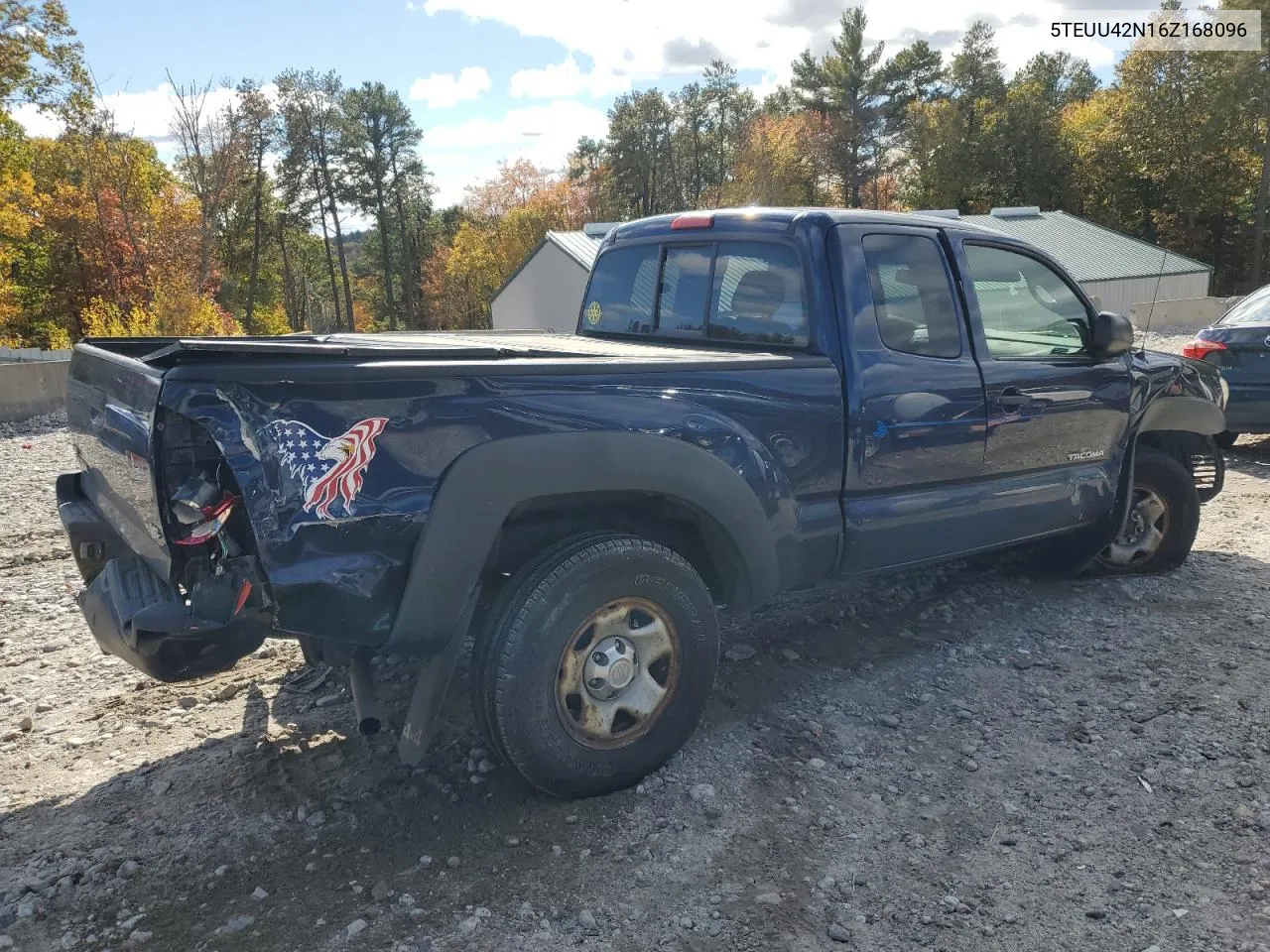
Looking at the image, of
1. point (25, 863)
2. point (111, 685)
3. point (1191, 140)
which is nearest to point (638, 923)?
point (25, 863)

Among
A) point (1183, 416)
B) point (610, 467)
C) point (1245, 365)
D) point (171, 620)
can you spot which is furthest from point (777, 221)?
point (1245, 365)

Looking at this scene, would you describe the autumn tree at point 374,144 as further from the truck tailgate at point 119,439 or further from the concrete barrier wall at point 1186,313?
the truck tailgate at point 119,439

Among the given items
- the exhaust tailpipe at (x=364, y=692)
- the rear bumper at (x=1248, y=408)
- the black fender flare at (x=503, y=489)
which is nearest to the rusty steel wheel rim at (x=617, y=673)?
the black fender flare at (x=503, y=489)

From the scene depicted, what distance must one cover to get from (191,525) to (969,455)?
3.10 m

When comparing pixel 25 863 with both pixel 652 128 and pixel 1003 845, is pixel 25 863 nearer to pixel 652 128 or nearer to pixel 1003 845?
pixel 1003 845

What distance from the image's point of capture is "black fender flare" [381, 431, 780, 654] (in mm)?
2771

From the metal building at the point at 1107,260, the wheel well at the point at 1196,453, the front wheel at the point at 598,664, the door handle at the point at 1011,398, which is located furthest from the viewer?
the metal building at the point at 1107,260

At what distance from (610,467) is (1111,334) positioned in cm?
284

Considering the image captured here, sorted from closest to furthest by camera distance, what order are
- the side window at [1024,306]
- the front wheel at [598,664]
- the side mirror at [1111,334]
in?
the front wheel at [598,664], the side window at [1024,306], the side mirror at [1111,334]

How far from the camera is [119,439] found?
9.78 ft

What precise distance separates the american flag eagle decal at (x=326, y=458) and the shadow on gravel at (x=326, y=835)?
1.17 meters

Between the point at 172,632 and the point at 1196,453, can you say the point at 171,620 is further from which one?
the point at 1196,453

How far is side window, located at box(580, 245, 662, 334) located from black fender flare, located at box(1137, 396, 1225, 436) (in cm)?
271

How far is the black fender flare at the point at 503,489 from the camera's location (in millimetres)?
2771
